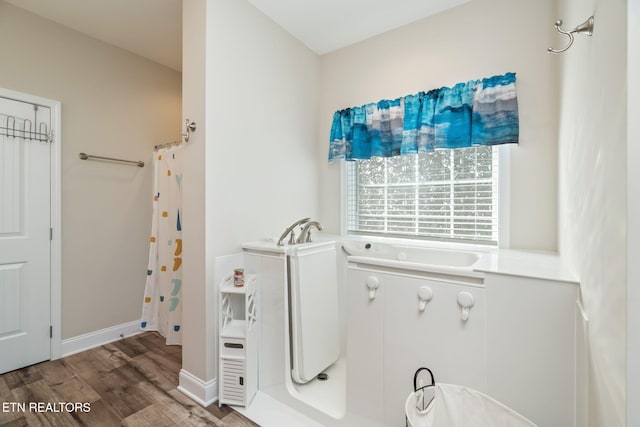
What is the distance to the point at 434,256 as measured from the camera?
78.5 inches

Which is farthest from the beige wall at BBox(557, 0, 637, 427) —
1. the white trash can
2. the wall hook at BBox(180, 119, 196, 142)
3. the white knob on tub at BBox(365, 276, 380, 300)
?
the wall hook at BBox(180, 119, 196, 142)

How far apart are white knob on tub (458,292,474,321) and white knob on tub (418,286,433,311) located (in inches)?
4.8

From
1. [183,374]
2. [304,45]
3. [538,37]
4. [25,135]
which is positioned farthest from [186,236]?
[538,37]

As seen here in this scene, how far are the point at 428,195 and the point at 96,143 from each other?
2.96 metres

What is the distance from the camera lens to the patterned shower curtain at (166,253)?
97.4 inches

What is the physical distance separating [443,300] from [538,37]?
185 centimetres

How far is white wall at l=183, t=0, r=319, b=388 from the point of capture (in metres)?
1.78

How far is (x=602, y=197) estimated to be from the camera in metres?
0.77

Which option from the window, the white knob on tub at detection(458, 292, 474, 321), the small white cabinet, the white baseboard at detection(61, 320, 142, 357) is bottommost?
the white baseboard at detection(61, 320, 142, 357)

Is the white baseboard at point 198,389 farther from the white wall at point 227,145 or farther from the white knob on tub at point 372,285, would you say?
the white knob on tub at point 372,285

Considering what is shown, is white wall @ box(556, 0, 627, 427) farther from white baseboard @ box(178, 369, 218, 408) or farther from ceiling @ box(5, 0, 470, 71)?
white baseboard @ box(178, 369, 218, 408)

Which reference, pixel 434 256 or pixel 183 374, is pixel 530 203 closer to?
pixel 434 256

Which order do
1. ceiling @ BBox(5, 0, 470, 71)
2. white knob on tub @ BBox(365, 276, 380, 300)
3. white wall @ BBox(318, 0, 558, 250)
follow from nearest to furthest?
1. white knob on tub @ BBox(365, 276, 380, 300)
2. white wall @ BBox(318, 0, 558, 250)
3. ceiling @ BBox(5, 0, 470, 71)

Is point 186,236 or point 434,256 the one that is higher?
point 186,236
